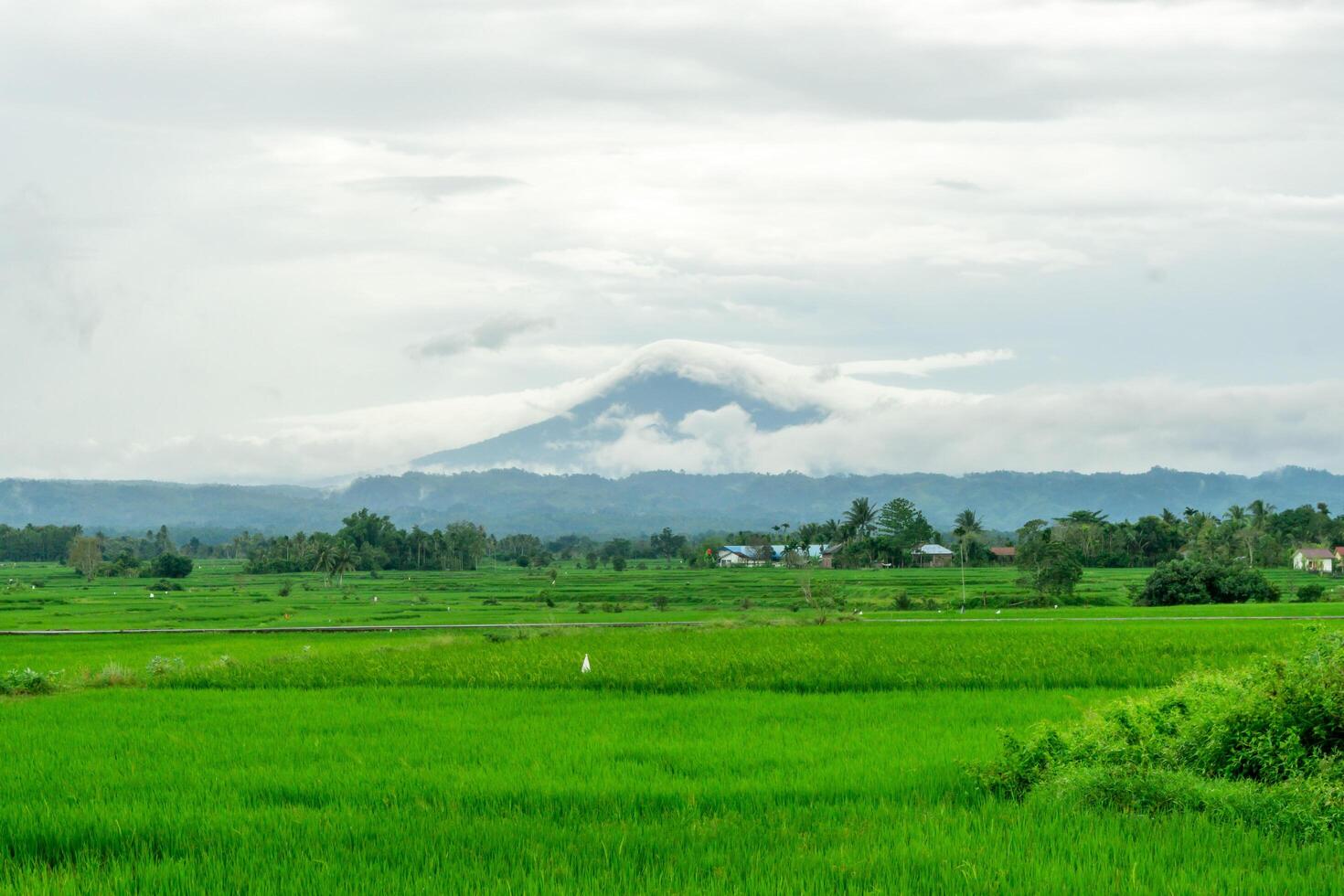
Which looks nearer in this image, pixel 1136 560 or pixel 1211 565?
pixel 1211 565

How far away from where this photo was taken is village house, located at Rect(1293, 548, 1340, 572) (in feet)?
332

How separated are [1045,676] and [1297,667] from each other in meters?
11.3

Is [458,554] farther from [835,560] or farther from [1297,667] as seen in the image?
[1297,667]

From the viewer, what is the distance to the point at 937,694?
59.5ft

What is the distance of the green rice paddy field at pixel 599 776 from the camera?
7.72 metres

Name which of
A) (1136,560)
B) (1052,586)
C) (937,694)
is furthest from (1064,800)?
(1136,560)

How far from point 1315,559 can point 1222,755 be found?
10820 cm

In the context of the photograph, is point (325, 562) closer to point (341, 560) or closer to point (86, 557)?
point (341, 560)

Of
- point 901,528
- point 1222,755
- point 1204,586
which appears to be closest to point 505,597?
point 1204,586

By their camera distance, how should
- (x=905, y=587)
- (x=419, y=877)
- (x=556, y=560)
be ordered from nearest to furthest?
(x=419, y=877) < (x=905, y=587) < (x=556, y=560)

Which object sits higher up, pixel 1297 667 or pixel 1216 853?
pixel 1297 667

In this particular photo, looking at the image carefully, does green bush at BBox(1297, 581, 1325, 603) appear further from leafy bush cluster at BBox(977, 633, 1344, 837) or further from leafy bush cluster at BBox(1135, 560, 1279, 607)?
leafy bush cluster at BBox(977, 633, 1344, 837)

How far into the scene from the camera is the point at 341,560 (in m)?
102

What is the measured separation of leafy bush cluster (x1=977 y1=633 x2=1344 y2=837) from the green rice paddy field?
0.45 meters
